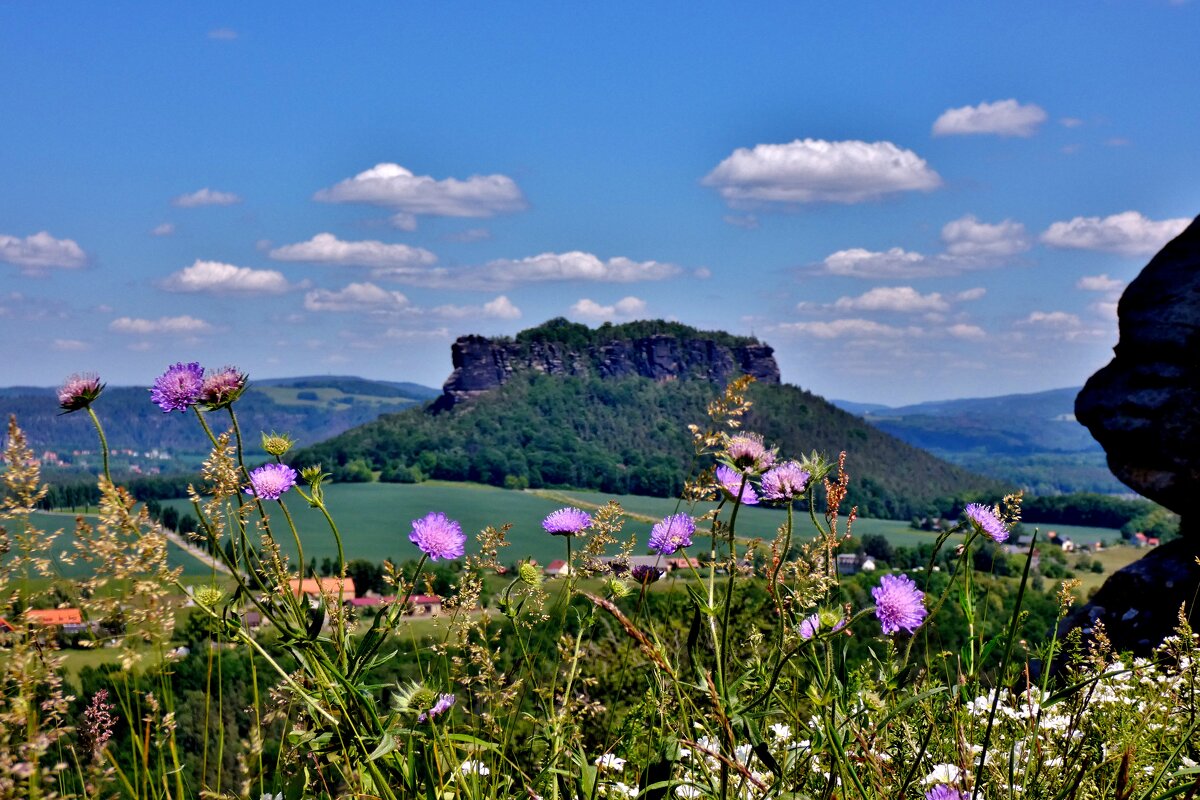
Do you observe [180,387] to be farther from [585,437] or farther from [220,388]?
[585,437]

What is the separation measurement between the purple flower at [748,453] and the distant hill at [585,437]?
123962 mm

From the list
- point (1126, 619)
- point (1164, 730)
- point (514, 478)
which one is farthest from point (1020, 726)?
point (514, 478)

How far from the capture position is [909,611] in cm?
209

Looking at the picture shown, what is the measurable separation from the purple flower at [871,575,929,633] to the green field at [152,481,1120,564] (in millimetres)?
92624

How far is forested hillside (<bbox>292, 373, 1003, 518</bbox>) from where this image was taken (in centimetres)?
14712

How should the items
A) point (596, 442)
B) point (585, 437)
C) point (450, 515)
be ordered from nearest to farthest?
point (450, 515), point (596, 442), point (585, 437)

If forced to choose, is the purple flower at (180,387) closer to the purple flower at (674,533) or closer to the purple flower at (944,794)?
the purple flower at (674,533)

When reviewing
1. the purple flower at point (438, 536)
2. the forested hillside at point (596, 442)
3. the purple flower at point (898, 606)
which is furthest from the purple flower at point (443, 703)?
the forested hillside at point (596, 442)

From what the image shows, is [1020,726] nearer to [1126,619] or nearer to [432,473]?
[1126,619]

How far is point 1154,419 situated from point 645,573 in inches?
241

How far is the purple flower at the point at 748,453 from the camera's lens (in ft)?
6.84

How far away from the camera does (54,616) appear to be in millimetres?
1693

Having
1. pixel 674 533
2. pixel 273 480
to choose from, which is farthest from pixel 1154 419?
pixel 273 480

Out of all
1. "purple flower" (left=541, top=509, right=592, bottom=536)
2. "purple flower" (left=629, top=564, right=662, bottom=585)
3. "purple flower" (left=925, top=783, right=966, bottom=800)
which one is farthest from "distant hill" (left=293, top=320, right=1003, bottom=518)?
"purple flower" (left=925, top=783, right=966, bottom=800)
